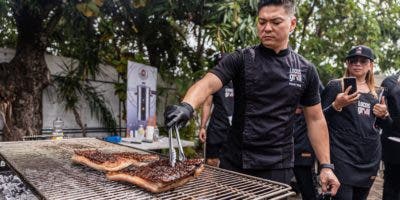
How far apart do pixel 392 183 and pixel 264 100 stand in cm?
303

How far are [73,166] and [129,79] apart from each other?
3834 mm

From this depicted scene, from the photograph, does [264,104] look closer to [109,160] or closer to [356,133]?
[109,160]

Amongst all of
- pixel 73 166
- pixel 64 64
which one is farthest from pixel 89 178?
pixel 64 64

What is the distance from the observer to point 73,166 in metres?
2.74

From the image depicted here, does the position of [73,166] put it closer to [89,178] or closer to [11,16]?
[89,178]

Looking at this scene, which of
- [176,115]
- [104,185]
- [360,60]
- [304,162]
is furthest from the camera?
[304,162]

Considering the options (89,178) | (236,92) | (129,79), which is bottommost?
(89,178)

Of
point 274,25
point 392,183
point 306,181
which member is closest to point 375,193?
point 392,183

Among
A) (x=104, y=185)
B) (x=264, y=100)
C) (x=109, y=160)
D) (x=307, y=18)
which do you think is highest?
(x=307, y=18)

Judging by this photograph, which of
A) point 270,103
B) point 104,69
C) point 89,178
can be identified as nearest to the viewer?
point 89,178

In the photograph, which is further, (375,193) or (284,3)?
(375,193)

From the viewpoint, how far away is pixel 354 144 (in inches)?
144

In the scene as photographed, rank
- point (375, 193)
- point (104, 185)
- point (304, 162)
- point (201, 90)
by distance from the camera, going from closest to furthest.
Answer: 1. point (104, 185)
2. point (201, 90)
3. point (304, 162)
4. point (375, 193)

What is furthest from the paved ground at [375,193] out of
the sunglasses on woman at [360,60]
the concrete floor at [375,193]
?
the sunglasses on woman at [360,60]
